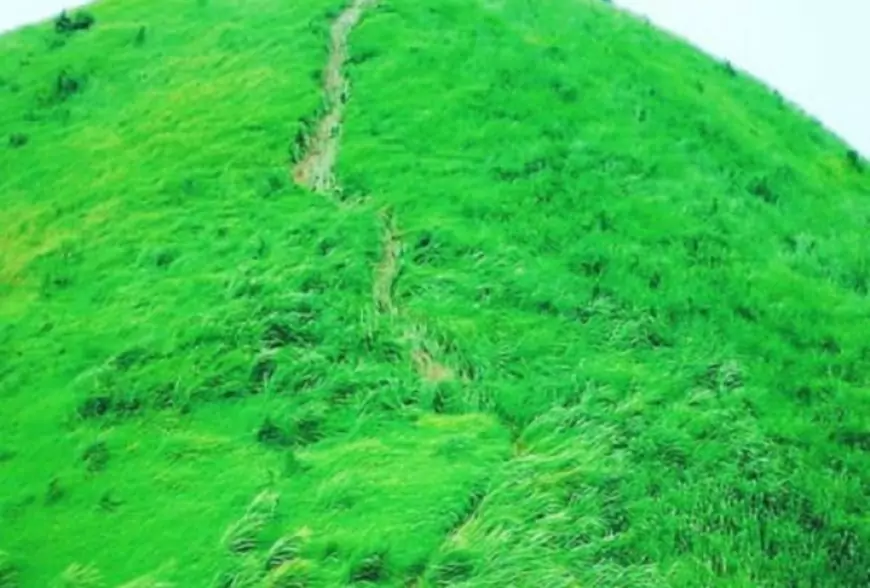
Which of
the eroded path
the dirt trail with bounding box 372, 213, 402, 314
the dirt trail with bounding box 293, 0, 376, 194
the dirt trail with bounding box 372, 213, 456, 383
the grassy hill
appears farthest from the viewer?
the dirt trail with bounding box 293, 0, 376, 194

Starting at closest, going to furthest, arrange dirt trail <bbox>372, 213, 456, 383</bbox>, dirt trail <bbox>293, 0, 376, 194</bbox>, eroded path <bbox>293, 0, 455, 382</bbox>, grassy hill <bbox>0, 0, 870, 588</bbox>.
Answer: grassy hill <bbox>0, 0, 870, 588</bbox> → dirt trail <bbox>372, 213, 456, 383</bbox> → eroded path <bbox>293, 0, 455, 382</bbox> → dirt trail <bbox>293, 0, 376, 194</bbox>

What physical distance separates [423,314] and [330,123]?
19.0 ft

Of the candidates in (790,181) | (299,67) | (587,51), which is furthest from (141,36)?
(790,181)

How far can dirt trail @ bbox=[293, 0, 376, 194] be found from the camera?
1755 cm

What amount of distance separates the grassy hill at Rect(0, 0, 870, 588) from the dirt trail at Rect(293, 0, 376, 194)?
2.3 inches

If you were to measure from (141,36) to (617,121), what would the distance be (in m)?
9.46

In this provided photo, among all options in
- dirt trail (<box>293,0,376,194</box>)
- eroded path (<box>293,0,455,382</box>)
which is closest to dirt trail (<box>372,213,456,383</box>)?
eroded path (<box>293,0,455,382</box>)

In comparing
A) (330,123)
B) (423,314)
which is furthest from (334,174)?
(423,314)

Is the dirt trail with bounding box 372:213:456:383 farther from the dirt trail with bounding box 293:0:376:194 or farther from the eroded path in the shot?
the dirt trail with bounding box 293:0:376:194

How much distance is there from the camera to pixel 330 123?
1903 cm

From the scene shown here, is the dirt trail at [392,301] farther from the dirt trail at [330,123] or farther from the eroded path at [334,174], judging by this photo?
the dirt trail at [330,123]

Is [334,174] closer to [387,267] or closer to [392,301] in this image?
[387,267]

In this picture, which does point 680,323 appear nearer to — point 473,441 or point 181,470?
point 473,441

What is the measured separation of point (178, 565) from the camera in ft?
34.5
